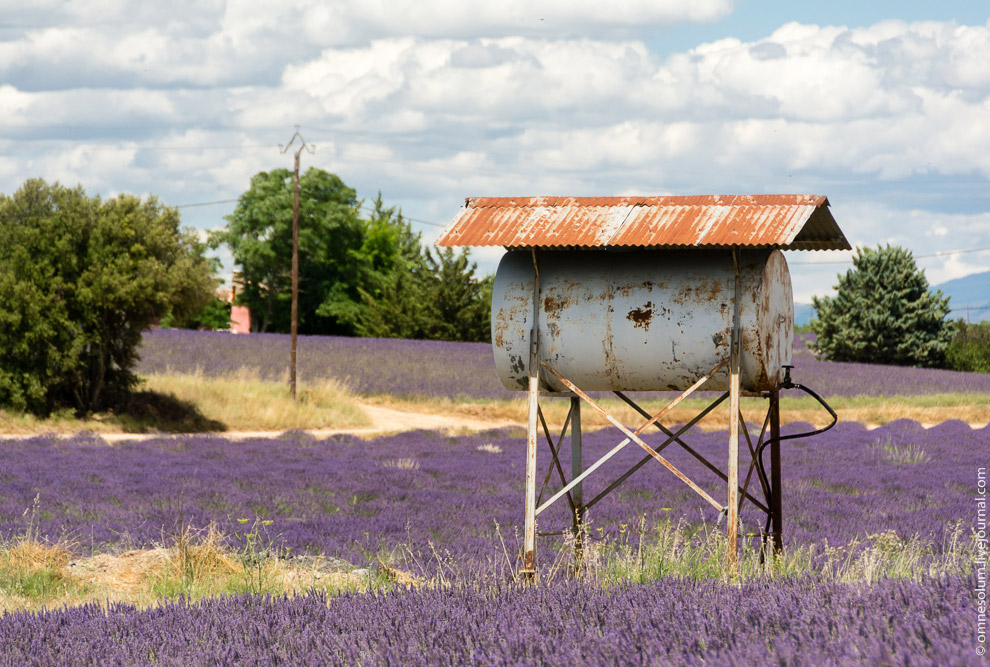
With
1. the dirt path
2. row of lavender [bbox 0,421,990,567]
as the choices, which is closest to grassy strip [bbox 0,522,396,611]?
row of lavender [bbox 0,421,990,567]

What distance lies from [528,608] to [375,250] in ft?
215

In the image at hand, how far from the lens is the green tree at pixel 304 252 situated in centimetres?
6406

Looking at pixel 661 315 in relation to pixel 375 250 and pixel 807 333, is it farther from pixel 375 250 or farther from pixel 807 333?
pixel 807 333

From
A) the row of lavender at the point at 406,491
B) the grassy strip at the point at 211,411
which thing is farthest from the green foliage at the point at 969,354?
the grassy strip at the point at 211,411

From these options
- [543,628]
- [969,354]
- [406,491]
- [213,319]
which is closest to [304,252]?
[213,319]

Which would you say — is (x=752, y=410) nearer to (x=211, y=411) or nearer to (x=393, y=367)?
(x=393, y=367)

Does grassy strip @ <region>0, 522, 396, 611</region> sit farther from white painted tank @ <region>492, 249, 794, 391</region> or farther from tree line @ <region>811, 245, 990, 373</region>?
tree line @ <region>811, 245, 990, 373</region>

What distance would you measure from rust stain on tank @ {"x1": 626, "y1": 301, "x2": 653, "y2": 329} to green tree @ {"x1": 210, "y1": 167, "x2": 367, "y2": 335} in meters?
56.0

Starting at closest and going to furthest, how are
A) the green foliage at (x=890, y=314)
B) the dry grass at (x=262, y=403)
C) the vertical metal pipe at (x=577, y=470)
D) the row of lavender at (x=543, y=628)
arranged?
the row of lavender at (x=543, y=628), the vertical metal pipe at (x=577, y=470), the dry grass at (x=262, y=403), the green foliage at (x=890, y=314)

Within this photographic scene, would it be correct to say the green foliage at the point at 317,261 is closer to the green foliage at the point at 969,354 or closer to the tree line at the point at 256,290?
the tree line at the point at 256,290

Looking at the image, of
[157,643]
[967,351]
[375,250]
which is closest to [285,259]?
[375,250]

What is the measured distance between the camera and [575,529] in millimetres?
9570

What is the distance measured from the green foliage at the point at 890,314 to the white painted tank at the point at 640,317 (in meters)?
45.8

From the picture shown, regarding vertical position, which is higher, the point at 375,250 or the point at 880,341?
the point at 375,250
